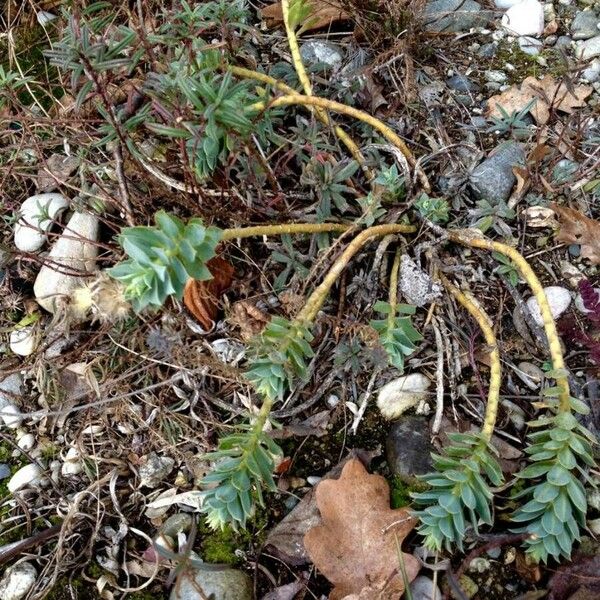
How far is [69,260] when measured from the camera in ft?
9.20

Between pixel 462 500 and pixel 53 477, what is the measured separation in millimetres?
1482

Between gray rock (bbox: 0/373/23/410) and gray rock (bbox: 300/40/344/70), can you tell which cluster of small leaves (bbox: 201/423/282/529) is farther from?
gray rock (bbox: 300/40/344/70)

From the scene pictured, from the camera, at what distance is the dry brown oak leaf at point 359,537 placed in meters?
2.17

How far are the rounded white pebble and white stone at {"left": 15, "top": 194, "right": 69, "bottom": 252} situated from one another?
882mm

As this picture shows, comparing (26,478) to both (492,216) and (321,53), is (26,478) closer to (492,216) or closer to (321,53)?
(492,216)

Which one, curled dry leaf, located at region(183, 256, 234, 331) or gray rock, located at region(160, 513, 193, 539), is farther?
curled dry leaf, located at region(183, 256, 234, 331)

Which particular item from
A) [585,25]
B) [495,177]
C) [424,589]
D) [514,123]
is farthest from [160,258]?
[585,25]

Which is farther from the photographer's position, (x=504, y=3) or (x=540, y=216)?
(x=504, y=3)

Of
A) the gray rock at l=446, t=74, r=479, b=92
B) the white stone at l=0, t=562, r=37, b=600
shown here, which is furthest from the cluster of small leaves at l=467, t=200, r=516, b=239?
the white stone at l=0, t=562, r=37, b=600

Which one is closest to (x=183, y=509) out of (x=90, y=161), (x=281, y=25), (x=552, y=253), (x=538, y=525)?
(x=538, y=525)

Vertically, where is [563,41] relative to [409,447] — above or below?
above

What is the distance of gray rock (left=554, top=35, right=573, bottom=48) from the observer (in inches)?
122

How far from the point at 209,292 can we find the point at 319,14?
1.42 meters

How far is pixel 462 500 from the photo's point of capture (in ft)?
6.87
